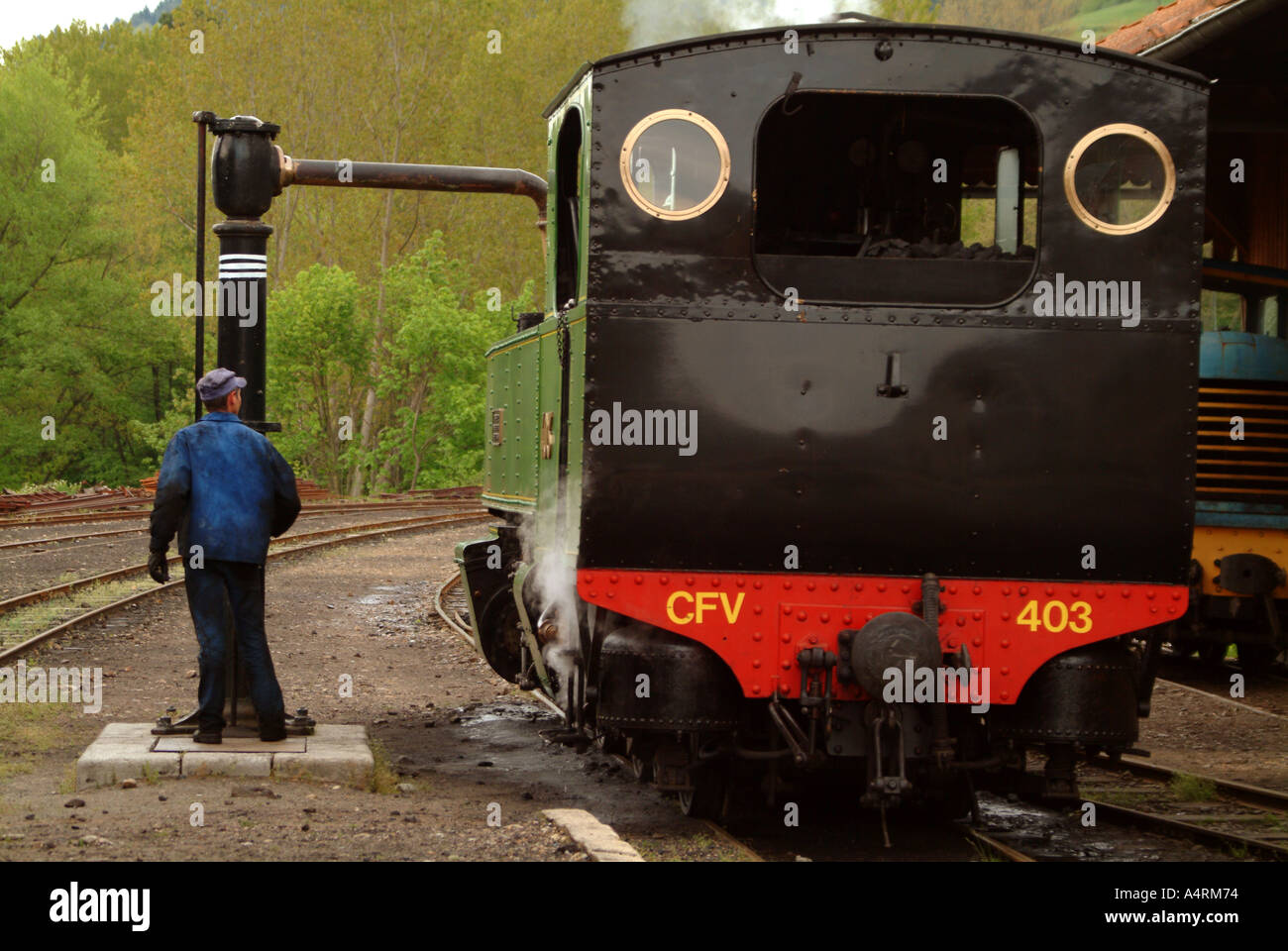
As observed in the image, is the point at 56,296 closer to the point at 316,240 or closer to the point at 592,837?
the point at 316,240

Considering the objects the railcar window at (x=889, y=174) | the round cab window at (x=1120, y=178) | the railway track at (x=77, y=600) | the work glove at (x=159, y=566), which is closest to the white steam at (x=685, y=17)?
the railcar window at (x=889, y=174)

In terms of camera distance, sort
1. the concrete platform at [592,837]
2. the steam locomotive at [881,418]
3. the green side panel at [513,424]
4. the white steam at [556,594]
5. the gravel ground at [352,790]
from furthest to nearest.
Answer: the green side panel at [513,424]
the white steam at [556,594]
the steam locomotive at [881,418]
the gravel ground at [352,790]
the concrete platform at [592,837]

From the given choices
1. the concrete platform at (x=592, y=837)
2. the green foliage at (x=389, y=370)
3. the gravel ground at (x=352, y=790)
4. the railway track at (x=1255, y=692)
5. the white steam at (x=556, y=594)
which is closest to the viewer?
the concrete platform at (x=592, y=837)

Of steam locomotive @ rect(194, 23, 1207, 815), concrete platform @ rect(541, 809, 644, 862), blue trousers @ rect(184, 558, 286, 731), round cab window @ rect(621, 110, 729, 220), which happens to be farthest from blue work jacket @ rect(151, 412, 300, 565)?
round cab window @ rect(621, 110, 729, 220)

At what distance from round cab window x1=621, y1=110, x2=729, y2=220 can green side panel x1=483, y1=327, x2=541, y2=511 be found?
1.68 meters

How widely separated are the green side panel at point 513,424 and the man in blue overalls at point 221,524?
1.29 metres

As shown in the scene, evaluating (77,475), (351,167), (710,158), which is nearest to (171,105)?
(77,475)

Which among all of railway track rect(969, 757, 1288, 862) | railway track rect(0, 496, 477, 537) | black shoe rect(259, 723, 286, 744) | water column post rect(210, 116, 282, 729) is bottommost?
railway track rect(969, 757, 1288, 862)

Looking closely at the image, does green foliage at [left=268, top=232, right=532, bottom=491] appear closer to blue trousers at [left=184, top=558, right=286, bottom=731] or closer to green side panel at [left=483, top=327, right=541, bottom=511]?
green side panel at [left=483, top=327, right=541, bottom=511]

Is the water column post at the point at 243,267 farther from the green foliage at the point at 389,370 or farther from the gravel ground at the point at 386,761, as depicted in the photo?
the green foliage at the point at 389,370

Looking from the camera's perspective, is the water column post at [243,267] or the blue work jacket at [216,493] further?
the water column post at [243,267]

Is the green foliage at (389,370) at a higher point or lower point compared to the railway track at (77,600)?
higher

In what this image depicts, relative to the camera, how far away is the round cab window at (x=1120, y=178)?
648 centimetres

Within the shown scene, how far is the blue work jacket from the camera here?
7.25 metres
